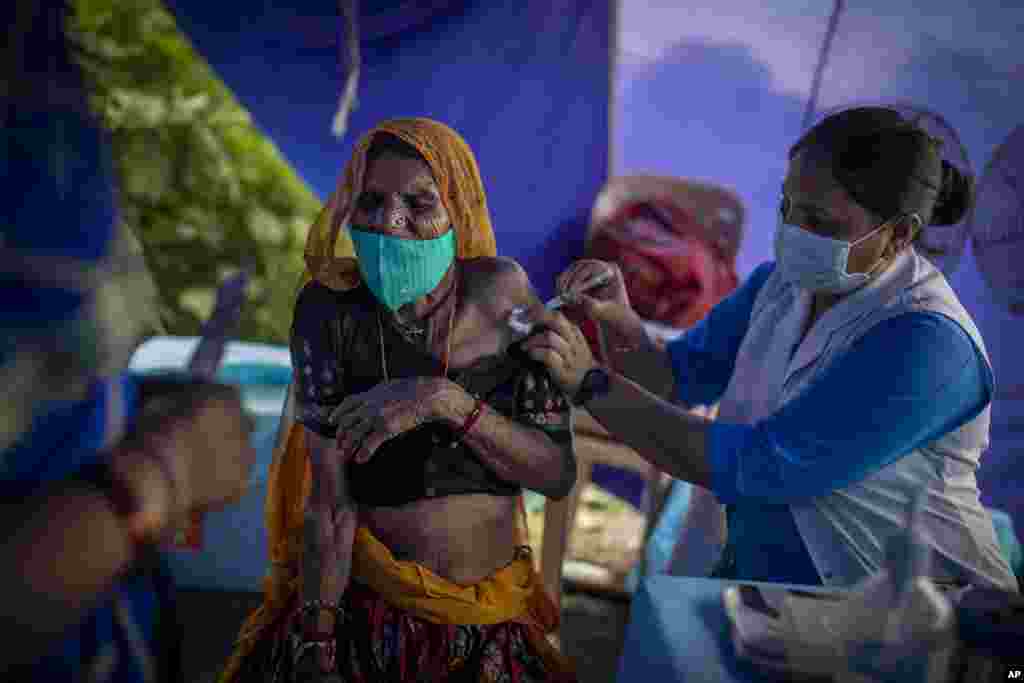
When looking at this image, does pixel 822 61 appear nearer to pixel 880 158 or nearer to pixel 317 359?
pixel 880 158

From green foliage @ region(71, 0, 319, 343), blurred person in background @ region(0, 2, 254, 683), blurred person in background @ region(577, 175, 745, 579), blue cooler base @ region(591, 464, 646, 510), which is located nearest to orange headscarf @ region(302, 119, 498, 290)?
blurred person in background @ region(0, 2, 254, 683)

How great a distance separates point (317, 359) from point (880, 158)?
3.68 ft

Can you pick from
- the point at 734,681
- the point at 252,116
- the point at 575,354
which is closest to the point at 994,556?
the point at 734,681

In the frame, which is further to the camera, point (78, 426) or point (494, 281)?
point (494, 281)

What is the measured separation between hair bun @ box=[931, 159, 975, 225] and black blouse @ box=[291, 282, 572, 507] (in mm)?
853

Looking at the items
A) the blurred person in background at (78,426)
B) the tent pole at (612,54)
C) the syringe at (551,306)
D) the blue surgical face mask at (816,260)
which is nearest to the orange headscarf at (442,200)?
the syringe at (551,306)

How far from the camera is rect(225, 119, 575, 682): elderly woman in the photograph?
153 cm

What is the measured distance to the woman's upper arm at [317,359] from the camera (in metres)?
1.58

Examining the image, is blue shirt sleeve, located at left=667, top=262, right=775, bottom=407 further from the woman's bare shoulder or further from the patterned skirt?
the patterned skirt

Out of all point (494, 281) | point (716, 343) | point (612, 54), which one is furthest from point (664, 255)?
point (494, 281)

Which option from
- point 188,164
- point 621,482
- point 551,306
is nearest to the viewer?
point 551,306

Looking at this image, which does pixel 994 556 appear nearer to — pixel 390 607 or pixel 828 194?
pixel 828 194

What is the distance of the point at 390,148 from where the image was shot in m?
1.52

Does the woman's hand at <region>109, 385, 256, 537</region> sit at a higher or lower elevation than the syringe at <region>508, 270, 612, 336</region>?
lower
